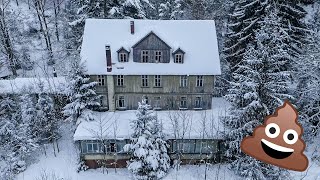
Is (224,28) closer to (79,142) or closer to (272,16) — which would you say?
(272,16)

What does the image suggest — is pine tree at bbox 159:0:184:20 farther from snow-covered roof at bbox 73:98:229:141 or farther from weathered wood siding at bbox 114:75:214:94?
snow-covered roof at bbox 73:98:229:141

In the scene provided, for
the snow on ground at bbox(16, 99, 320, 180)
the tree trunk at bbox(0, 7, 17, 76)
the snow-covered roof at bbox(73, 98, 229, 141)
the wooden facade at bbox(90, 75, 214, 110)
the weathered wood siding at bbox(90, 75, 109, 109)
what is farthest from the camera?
the tree trunk at bbox(0, 7, 17, 76)

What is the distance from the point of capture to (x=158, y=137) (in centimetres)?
3086

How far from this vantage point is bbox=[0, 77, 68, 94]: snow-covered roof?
37.3m

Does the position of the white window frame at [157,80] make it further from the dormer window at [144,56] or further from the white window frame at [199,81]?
the white window frame at [199,81]

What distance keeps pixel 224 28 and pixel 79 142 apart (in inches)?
1250

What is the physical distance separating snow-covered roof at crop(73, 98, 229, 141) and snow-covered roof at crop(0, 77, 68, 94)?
16.7 feet

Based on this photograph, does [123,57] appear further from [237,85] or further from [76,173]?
[237,85]

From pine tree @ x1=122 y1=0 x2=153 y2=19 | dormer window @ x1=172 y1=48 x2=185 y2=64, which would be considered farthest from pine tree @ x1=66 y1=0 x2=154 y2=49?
dormer window @ x1=172 y1=48 x2=185 y2=64

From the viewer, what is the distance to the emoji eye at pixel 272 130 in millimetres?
11203

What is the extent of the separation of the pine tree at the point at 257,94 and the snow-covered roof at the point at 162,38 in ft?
18.7

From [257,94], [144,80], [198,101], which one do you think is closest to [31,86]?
[144,80]

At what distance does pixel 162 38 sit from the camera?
34625 millimetres

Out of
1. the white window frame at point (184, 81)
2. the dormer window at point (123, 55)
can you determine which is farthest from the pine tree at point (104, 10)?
the white window frame at point (184, 81)
